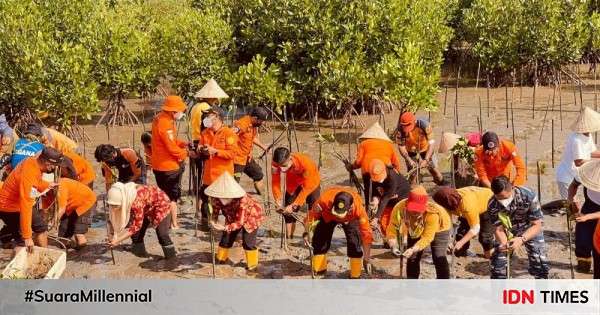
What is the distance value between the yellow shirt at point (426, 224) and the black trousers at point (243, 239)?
150 cm

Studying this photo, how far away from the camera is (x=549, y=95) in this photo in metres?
16.7

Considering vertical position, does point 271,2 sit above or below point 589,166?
above

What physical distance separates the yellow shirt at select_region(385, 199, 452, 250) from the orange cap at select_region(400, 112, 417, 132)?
9.04ft

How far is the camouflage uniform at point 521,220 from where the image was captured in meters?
6.18

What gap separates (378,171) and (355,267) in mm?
1019

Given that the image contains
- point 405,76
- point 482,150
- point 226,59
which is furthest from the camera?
point 226,59

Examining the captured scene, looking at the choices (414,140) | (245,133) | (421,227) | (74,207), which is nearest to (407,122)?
(414,140)

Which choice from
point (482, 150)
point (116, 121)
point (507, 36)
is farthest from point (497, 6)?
point (482, 150)

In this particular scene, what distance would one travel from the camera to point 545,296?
20.5 ft

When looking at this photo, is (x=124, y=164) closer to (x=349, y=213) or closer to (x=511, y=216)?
(x=349, y=213)

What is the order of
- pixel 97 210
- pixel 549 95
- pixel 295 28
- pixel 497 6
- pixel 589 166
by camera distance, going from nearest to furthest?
pixel 589 166 < pixel 97 210 < pixel 295 28 < pixel 549 95 < pixel 497 6

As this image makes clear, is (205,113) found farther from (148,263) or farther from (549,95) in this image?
(549,95)

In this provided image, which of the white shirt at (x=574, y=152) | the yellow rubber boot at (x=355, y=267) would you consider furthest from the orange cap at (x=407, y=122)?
the yellow rubber boot at (x=355, y=267)

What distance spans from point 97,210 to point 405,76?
6038 millimetres
